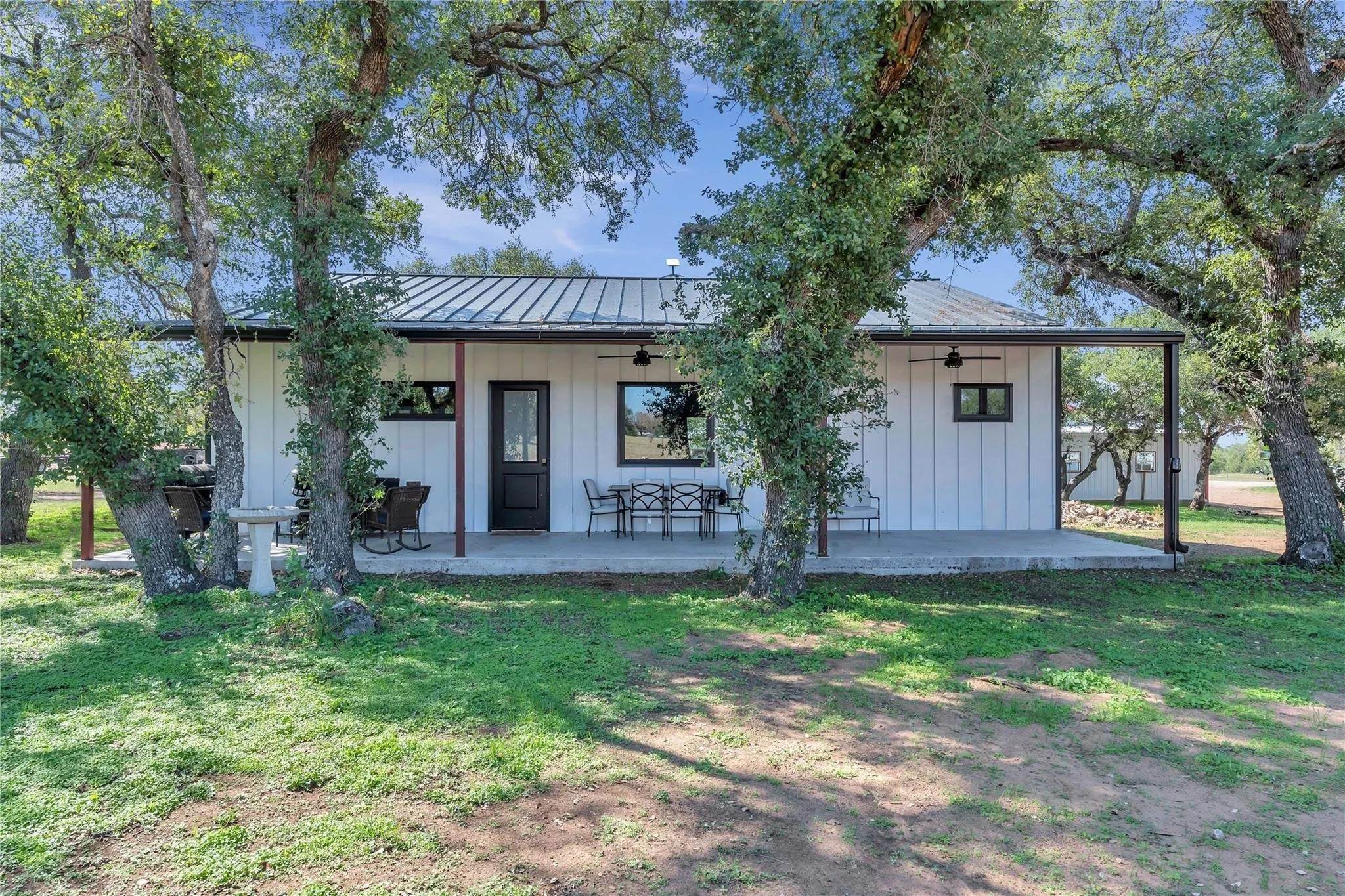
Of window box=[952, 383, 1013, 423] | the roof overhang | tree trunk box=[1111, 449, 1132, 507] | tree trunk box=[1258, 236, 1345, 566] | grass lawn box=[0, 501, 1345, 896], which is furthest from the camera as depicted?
tree trunk box=[1111, 449, 1132, 507]

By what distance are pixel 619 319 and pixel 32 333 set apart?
509cm

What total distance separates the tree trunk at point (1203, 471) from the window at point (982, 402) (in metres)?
9.66

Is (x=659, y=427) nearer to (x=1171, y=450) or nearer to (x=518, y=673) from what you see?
(x=518, y=673)

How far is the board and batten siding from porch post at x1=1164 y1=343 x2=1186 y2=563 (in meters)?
1.58

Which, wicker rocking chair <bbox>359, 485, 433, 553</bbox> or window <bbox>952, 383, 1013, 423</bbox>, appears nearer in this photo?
wicker rocking chair <bbox>359, 485, 433, 553</bbox>

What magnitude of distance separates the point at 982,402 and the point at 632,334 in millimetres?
5105

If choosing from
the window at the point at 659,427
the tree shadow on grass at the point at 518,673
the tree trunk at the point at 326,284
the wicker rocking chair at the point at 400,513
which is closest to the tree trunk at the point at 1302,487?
the tree shadow on grass at the point at 518,673

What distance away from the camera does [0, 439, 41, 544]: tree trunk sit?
9.24 meters

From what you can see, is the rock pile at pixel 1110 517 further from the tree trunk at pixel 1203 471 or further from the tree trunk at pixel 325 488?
the tree trunk at pixel 325 488

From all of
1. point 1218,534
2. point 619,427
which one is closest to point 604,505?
Answer: point 619,427

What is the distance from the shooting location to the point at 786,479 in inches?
215

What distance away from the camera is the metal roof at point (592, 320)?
23.0 feet

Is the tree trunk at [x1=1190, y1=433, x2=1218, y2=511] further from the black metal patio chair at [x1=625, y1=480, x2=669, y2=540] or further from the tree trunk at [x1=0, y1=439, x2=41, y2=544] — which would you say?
the tree trunk at [x1=0, y1=439, x2=41, y2=544]

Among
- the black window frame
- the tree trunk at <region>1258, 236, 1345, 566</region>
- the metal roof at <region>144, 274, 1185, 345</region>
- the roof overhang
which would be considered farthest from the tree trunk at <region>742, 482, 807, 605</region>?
the tree trunk at <region>1258, 236, 1345, 566</region>
